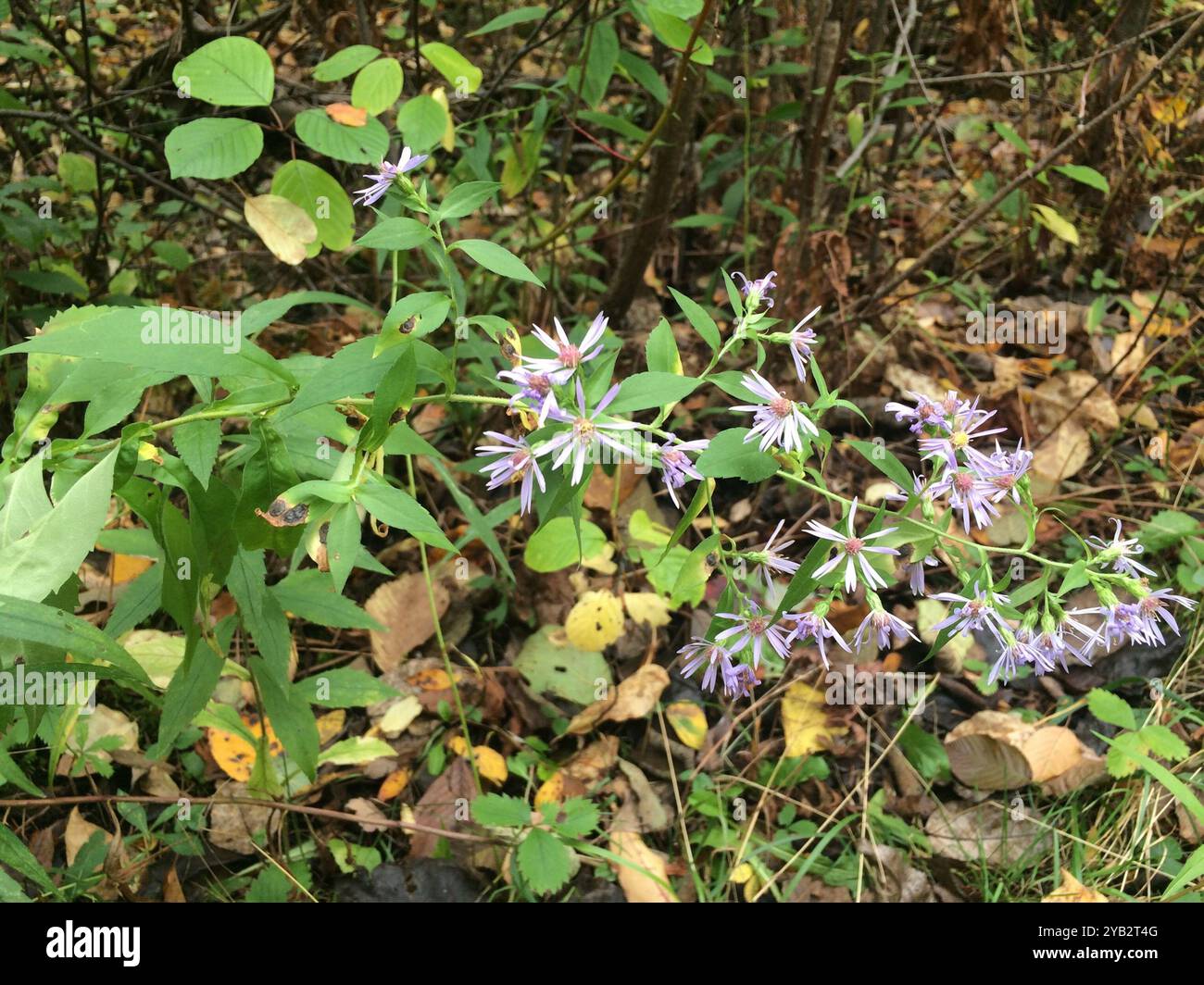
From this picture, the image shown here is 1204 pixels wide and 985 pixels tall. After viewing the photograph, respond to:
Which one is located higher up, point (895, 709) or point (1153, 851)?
point (895, 709)

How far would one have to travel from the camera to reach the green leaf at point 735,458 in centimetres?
120

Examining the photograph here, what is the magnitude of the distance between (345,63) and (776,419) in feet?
4.09

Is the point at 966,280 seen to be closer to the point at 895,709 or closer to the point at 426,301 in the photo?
the point at 895,709

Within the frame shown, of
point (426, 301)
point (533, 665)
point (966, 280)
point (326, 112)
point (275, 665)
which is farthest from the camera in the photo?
point (966, 280)

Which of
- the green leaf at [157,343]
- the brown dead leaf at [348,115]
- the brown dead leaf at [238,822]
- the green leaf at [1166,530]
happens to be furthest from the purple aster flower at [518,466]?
the green leaf at [1166,530]

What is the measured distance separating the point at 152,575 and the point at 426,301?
717 millimetres

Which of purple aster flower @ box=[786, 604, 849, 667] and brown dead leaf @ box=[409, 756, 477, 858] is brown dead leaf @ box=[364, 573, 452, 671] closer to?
brown dead leaf @ box=[409, 756, 477, 858]

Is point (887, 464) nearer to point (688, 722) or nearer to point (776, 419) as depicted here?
point (776, 419)

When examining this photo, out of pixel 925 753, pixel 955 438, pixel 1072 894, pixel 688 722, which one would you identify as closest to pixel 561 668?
pixel 688 722

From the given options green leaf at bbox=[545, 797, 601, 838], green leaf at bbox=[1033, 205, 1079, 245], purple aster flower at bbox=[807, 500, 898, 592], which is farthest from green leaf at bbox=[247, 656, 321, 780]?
green leaf at bbox=[1033, 205, 1079, 245]

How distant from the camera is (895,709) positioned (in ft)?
7.50

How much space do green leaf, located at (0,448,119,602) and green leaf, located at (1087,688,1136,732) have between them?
5.96 feet
